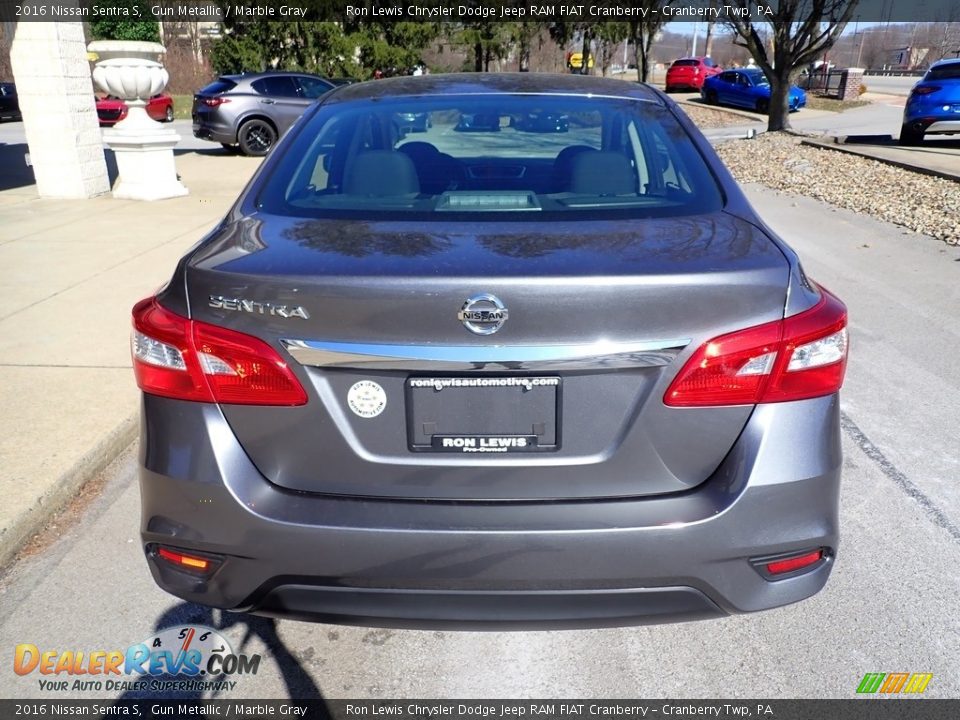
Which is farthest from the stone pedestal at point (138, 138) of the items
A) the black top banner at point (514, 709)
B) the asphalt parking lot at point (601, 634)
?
the black top banner at point (514, 709)

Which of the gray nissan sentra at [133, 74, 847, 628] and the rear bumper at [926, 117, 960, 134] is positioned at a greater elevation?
the gray nissan sentra at [133, 74, 847, 628]

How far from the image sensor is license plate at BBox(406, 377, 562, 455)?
193 cm

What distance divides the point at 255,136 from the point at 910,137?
13345 millimetres

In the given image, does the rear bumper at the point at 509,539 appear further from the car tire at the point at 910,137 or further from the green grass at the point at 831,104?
the green grass at the point at 831,104

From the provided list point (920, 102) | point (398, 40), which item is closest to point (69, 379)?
point (920, 102)

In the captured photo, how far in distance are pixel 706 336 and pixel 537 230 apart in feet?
1.80

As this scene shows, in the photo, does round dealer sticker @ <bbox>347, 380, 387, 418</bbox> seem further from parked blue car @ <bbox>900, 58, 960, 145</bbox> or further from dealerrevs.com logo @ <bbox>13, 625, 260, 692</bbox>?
parked blue car @ <bbox>900, 58, 960, 145</bbox>

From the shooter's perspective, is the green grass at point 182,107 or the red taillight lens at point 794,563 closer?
the red taillight lens at point 794,563

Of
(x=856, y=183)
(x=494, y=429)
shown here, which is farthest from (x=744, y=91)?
(x=494, y=429)

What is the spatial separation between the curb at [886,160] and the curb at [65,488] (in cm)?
1117

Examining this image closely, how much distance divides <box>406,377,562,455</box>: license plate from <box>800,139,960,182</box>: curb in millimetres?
11379

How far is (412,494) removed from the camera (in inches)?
78.7

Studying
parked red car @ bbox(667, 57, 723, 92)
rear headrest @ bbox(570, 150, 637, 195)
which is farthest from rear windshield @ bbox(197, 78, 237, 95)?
parked red car @ bbox(667, 57, 723, 92)

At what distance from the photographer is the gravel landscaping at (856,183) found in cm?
957
